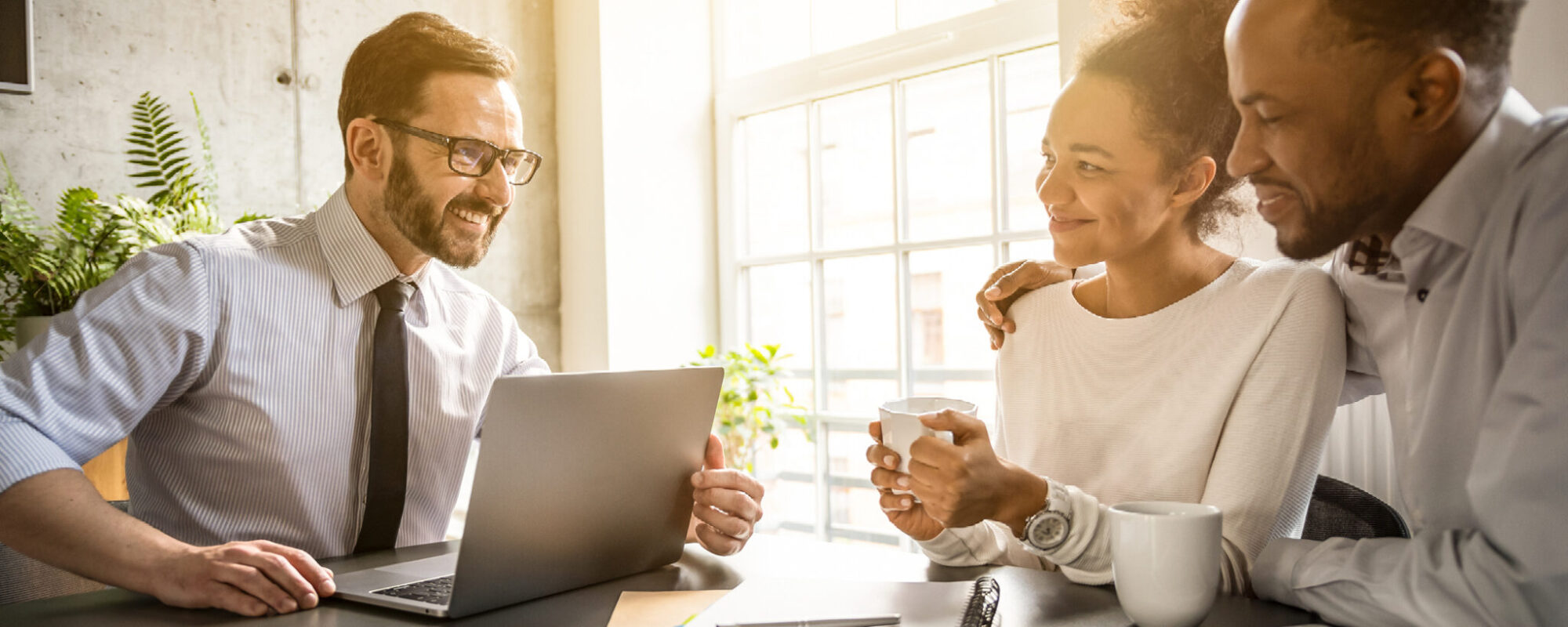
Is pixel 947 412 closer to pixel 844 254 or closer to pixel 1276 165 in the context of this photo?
pixel 1276 165

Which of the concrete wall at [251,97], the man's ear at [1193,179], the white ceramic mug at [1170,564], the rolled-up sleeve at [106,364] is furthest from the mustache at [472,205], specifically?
the concrete wall at [251,97]

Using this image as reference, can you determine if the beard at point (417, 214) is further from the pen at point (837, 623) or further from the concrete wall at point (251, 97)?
the concrete wall at point (251, 97)

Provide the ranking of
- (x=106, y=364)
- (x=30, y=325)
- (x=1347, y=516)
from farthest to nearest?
(x=30, y=325) < (x=106, y=364) < (x=1347, y=516)

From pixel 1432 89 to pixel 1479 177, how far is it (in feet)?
0.32

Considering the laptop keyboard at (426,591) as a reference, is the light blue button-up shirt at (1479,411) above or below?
above

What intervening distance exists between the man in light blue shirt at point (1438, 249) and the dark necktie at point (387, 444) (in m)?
1.22

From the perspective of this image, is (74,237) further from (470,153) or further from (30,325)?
(470,153)

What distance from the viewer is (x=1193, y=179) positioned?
1.37 meters

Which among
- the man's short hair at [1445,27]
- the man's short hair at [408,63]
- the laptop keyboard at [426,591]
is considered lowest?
the laptop keyboard at [426,591]

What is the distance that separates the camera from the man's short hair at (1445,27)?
2.91 feet

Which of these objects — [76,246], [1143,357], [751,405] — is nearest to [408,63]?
[76,246]

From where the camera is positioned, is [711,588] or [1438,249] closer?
[1438,249]

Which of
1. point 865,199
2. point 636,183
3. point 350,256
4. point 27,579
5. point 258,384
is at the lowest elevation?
point 27,579

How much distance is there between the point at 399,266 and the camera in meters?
1.71
